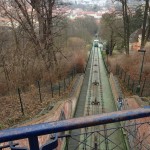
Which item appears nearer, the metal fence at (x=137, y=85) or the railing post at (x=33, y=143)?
the railing post at (x=33, y=143)

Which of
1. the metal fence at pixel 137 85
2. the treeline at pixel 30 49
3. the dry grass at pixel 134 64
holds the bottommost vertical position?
the metal fence at pixel 137 85

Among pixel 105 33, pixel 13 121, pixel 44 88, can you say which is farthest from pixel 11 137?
pixel 105 33

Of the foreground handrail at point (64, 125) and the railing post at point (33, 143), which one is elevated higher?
the foreground handrail at point (64, 125)

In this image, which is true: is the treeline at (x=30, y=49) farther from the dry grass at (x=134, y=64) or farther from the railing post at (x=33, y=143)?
the railing post at (x=33, y=143)

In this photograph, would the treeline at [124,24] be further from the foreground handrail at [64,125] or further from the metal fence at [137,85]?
the foreground handrail at [64,125]

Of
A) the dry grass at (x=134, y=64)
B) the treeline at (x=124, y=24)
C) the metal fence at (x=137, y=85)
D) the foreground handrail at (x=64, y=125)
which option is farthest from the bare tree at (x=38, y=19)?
the foreground handrail at (x=64, y=125)

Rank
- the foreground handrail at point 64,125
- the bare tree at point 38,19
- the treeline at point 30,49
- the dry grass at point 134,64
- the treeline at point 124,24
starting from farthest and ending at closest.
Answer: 1. the treeline at point 124,24
2. the dry grass at point 134,64
3. the bare tree at point 38,19
4. the treeline at point 30,49
5. the foreground handrail at point 64,125

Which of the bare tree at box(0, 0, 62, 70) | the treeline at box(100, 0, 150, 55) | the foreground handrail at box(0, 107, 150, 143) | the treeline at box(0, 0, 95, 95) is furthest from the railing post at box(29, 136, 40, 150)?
the treeline at box(100, 0, 150, 55)

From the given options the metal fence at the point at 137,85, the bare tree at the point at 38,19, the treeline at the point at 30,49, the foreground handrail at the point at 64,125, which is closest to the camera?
the foreground handrail at the point at 64,125

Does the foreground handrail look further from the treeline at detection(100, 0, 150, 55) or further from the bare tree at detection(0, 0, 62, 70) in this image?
the treeline at detection(100, 0, 150, 55)
